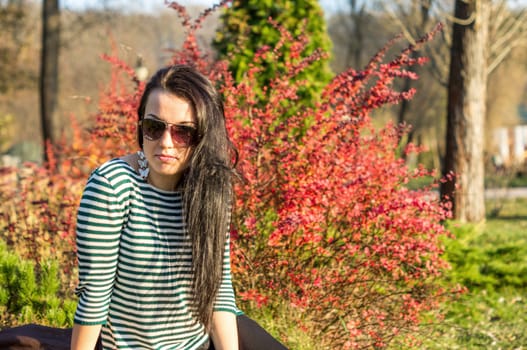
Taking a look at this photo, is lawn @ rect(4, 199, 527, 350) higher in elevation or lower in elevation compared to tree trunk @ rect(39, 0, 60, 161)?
lower

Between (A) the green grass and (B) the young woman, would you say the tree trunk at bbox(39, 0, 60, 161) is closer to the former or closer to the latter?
(A) the green grass

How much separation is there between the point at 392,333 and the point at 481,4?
5217 millimetres

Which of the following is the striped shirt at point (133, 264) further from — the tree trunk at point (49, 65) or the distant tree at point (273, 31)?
the tree trunk at point (49, 65)

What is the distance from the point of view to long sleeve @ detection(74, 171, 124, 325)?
1653mm

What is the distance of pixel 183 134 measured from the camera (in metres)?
1.81

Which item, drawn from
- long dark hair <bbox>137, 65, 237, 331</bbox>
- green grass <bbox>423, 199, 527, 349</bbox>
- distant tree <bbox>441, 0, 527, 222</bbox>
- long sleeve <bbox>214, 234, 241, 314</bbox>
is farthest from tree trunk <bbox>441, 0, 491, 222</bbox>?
long dark hair <bbox>137, 65, 237, 331</bbox>

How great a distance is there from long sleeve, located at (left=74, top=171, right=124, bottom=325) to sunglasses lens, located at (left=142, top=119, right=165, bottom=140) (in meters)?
0.22

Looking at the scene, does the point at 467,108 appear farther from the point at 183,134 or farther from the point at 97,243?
the point at 97,243

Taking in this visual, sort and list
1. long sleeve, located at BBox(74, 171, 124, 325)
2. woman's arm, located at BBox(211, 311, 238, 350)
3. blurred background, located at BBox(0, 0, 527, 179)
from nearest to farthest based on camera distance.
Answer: long sleeve, located at BBox(74, 171, 124, 325)
woman's arm, located at BBox(211, 311, 238, 350)
blurred background, located at BBox(0, 0, 527, 179)

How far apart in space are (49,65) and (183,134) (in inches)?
429

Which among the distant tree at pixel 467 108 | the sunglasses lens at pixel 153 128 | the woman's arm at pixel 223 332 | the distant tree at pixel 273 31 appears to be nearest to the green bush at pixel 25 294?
the woman's arm at pixel 223 332

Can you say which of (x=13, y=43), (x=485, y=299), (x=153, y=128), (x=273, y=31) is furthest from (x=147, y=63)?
(x=153, y=128)

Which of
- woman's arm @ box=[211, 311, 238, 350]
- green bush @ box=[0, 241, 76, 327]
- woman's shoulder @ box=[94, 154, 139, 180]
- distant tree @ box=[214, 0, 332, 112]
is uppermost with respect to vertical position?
distant tree @ box=[214, 0, 332, 112]

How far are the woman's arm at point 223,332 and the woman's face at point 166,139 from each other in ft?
1.59
